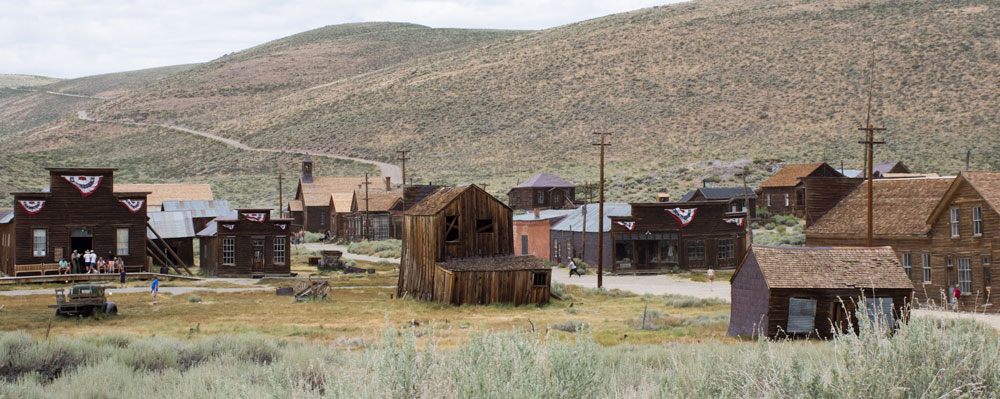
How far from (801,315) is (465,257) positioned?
45.0 ft

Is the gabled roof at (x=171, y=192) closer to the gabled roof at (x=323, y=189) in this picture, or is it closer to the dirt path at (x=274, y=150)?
the gabled roof at (x=323, y=189)

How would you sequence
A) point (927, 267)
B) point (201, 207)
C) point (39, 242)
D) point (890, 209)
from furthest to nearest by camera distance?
point (201, 207), point (39, 242), point (890, 209), point (927, 267)

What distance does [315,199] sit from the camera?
275 feet

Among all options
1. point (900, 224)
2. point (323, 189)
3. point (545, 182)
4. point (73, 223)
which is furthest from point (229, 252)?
point (323, 189)

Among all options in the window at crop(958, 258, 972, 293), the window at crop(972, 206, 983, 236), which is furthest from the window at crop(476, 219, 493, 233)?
the window at crop(972, 206, 983, 236)

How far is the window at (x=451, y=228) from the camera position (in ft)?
98.7

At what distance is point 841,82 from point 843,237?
226ft

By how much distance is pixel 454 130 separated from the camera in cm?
10481

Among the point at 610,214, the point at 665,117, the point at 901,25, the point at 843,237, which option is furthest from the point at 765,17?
the point at 843,237

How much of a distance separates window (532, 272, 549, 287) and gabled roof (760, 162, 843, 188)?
129ft

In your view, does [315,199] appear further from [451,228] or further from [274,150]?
[451,228]

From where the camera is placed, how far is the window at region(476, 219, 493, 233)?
3092cm

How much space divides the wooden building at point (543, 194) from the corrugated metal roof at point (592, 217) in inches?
766

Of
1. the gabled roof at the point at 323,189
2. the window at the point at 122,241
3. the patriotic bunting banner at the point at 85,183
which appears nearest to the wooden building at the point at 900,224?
the window at the point at 122,241
